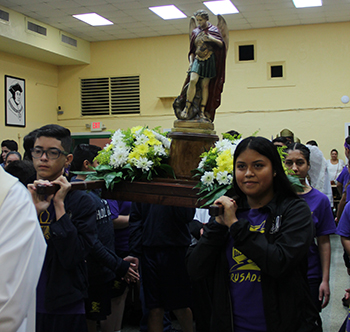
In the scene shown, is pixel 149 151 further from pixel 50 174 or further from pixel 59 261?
pixel 59 261

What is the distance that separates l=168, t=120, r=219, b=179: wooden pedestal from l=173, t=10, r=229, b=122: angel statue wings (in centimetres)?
16

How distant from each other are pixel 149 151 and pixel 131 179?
0.19 m

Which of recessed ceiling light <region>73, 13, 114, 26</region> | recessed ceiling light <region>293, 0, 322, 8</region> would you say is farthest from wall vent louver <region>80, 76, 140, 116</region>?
recessed ceiling light <region>293, 0, 322, 8</region>

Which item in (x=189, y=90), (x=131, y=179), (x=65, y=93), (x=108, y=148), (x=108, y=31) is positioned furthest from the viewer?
(x=65, y=93)

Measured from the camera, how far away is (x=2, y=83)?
10406mm

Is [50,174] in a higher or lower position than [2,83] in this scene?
lower

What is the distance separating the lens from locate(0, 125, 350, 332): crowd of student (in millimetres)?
1585

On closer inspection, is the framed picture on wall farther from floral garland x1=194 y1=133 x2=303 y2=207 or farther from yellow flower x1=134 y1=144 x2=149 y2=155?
floral garland x1=194 y1=133 x2=303 y2=207

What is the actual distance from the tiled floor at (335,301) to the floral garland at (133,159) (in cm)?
190

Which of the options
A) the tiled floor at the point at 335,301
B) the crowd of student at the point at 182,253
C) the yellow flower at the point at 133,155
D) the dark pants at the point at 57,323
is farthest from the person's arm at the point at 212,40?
the tiled floor at the point at 335,301

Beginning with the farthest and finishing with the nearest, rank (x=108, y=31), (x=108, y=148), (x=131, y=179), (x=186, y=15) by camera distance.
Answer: (x=108, y=31)
(x=186, y=15)
(x=108, y=148)
(x=131, y=179)

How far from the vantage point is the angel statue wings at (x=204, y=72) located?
290 cm

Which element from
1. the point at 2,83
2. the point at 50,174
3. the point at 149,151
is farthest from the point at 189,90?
the point at 2,83

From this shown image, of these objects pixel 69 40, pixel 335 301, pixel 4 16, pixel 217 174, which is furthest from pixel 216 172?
pixel 69 40
